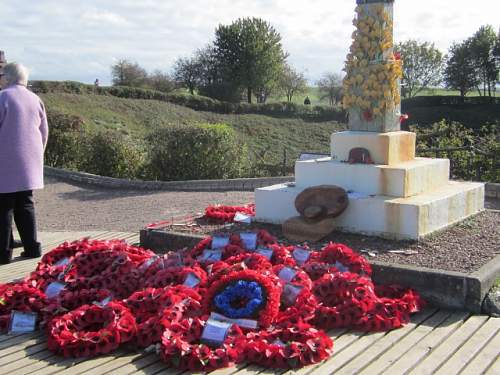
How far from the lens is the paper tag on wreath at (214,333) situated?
414cm

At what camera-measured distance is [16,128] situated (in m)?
6.46

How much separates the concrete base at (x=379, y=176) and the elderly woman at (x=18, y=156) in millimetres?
2921

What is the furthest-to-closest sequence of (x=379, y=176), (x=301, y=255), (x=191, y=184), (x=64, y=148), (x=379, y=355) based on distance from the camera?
(x=64, y=148) → (x=191, y=184) → (x=379, y=176) → (x=301, y=255) → (x=379, y=355)

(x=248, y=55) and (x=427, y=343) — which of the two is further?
(x=248, y=55)

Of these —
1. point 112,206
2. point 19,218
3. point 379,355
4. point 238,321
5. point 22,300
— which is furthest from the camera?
point 112,206

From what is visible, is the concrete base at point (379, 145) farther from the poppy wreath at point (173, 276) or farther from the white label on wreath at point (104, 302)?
the white label on wreath at point (104, 302)

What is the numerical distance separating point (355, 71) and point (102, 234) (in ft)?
12.2

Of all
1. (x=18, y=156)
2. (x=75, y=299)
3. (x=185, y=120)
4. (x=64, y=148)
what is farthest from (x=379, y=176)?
(x=185, y=120)

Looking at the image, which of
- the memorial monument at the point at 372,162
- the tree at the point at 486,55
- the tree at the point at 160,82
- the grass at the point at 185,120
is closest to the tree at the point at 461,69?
the tree at the point at 486,55

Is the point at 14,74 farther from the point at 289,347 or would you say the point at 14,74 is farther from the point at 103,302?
the point at 289,347

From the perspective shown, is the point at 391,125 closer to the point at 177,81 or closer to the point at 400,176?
the point at 400,176

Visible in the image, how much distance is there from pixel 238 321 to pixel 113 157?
1086 cm

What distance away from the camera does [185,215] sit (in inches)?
370

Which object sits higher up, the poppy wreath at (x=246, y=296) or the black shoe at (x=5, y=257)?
the poppy wreath at (x=246, y=296)
